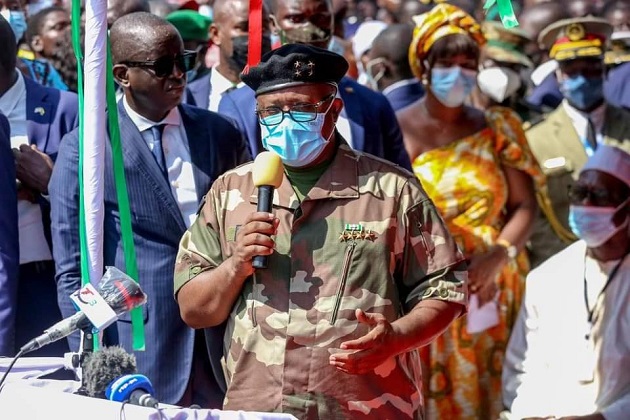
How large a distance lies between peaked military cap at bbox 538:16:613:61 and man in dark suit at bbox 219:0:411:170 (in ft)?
8.03

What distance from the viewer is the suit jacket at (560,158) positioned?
8289mm

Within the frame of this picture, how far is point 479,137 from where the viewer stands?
24.0 feet

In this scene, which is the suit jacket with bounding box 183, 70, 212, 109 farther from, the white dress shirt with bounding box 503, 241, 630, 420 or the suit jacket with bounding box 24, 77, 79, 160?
the white dress shirt with bounding box 503, 241, 630, 420

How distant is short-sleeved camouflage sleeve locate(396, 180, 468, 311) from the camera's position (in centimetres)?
446

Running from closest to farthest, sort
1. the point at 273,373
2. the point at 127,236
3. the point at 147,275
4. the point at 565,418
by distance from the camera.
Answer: the point at 273,373
the point at 127,236
the point at 147,275
the point at 565,418

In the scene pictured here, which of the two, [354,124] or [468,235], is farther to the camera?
[468,235]

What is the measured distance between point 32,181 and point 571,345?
2.58m

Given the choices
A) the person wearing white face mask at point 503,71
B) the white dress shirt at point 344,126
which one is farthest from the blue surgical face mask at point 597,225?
the person wearing white face mask at point 503,71

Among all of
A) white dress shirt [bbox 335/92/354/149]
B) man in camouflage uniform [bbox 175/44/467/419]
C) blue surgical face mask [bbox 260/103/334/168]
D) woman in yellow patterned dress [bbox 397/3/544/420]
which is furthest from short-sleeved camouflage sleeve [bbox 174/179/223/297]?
woman in yellow patterned dress [bbox 397/3/544/420]

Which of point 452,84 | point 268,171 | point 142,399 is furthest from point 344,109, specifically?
point 142,399

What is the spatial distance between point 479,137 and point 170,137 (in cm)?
226

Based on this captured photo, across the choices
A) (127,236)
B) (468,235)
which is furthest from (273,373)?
(468,235)

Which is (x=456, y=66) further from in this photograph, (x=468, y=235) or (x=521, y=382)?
(x=521, y=382)

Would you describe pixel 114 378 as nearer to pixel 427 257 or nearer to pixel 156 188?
pixel 427 257
